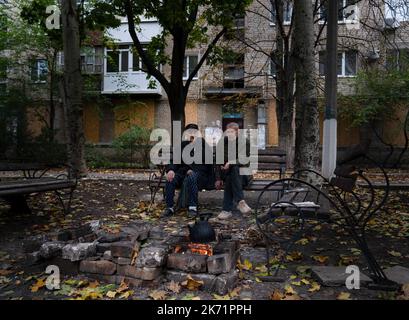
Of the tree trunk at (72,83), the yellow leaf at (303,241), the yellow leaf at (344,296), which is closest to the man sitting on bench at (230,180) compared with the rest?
the yellow leaf at (303,241)

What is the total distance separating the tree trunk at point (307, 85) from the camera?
7855 millimetres

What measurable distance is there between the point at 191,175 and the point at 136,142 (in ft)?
51.2

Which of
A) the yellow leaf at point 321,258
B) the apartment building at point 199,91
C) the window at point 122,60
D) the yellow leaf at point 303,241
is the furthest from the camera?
the window at point 122,60

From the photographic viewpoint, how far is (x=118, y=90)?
2594cm

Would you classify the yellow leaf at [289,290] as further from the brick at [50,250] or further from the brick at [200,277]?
the brick at [50,250]

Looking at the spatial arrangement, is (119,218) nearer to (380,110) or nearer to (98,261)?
(98,261)

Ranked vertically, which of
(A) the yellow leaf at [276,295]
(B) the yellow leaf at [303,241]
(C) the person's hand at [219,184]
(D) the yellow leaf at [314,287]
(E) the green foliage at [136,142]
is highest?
(E) the green foliage at [136,142]

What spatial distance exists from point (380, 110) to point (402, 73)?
7.33ft

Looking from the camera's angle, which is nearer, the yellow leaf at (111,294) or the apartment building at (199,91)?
the yellow leaf at (111,294)

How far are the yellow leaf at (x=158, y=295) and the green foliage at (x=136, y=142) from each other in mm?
17744

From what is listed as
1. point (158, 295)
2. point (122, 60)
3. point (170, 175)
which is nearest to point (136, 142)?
point (122, 60)

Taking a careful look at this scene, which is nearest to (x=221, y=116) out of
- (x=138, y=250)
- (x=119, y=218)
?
(x=119, y=218)

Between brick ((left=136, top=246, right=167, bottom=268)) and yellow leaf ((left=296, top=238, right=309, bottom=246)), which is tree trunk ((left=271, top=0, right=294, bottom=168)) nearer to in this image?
yellow leaf ((left=296, top=238, right=309, bottom=246))

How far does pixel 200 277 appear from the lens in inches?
139
